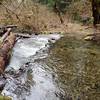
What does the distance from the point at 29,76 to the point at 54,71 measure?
3.22 ft

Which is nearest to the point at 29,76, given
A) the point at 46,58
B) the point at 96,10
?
the point at 46,58

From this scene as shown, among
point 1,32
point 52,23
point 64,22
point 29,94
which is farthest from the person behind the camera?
point 64,22

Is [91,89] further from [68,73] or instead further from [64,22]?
[64,22]

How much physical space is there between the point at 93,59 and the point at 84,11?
14.4m

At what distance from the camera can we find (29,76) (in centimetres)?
965

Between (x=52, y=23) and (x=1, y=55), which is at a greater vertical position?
(x=1, y=55)

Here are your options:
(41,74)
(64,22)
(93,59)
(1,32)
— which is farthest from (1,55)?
(64,22)

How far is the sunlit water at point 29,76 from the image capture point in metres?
7.99

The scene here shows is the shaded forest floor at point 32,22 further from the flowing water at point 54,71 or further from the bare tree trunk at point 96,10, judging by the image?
the flowing water at point 54,71

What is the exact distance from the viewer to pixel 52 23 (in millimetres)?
22703

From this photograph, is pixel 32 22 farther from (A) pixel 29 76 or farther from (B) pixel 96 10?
(A) pixel 29 76

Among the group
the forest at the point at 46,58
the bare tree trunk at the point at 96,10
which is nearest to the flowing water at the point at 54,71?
the forest at the point at 46,58

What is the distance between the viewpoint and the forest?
27.1ft

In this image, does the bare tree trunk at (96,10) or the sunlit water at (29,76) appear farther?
the bare tree trunk at (96,10)
